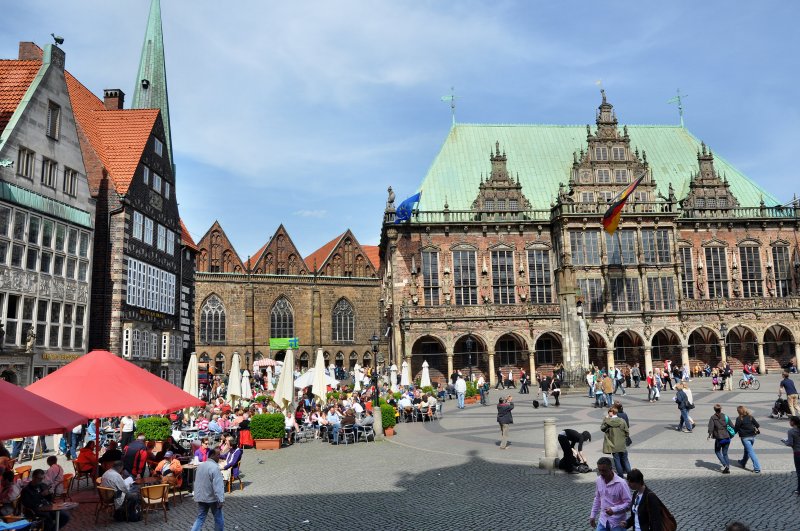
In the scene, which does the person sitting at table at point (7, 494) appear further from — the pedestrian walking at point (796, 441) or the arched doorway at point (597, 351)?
the arched doorway at point (597, 351)

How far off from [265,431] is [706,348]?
4050 centimetres

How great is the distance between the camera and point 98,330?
29891 millimetres

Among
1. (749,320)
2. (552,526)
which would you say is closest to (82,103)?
(552,526)

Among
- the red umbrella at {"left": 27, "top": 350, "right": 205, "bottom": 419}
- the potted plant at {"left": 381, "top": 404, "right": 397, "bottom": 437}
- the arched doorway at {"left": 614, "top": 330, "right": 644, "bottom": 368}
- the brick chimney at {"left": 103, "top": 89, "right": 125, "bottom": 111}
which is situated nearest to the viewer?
the red umbrella at {"left": 27, "top": 350, "right": 205, "bottom": 419}

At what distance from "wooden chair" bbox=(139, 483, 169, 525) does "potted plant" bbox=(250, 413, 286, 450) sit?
819 centimetres

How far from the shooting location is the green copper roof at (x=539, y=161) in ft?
169

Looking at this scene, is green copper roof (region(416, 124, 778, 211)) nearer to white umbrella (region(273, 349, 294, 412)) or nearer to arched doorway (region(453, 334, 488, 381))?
arched doorway (region(453, 334, 488, 381))

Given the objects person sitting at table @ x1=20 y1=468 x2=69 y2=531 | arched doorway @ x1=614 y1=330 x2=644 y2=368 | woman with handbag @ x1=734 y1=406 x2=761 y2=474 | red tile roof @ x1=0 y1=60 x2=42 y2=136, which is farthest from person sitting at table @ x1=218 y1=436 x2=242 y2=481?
arched doorway @ x1=614 y1=330 x2=644 y2=368

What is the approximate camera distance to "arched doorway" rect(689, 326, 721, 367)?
49312 millimetres

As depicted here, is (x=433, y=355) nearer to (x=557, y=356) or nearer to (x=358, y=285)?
(x=557, y=356)

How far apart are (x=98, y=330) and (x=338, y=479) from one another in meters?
20.1

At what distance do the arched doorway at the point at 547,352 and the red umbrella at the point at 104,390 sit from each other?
38.3m

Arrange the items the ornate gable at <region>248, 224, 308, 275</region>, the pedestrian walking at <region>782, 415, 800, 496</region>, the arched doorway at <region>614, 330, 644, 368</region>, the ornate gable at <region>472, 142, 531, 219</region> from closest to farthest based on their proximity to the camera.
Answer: the pedestrian walking at <region>782, 415, 800, 496</region>
the arched doorway at <region>614, 330, 644, 368</region>
the ornate gable at <region>472, 142, 531, 219</region>
the ornate gable at <region>248, 224, 308, 275</region>

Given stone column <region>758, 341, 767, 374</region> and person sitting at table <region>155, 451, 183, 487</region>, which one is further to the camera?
stone column <region>758, 341, 767, 374</region>
